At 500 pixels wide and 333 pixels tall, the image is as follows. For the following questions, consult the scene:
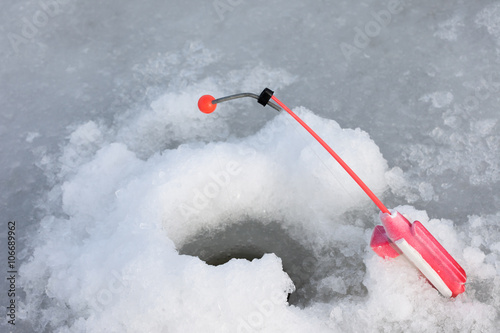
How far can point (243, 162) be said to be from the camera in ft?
4.88

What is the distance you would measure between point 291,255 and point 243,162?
29 cm

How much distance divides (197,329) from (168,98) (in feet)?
2.58

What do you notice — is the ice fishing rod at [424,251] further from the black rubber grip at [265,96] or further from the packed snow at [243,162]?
the black rubber grip at [265,96]

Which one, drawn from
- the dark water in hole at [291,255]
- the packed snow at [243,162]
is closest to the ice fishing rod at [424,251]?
the packed snow at [243,162]

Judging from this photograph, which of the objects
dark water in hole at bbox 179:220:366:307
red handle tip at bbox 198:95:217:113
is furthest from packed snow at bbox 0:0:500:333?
red handle tip at bbox 198:95:217:113

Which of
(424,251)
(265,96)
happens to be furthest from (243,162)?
(424,251)

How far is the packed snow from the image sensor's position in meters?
1.25

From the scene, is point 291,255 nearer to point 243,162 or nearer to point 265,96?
point 243,162

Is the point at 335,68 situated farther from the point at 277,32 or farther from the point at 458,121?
the point at 458,121

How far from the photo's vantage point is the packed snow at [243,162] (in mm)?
1253

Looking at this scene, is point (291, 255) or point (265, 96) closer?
point (265, 96)

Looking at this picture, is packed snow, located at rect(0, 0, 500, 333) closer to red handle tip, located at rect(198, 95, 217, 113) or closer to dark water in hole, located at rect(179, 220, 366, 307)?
dark water in hole, located at rect(179, 220, 366, 307)

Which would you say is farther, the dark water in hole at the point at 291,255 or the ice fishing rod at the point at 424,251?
the dark water in hole at the point at 291,255

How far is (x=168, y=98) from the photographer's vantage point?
1.69m
